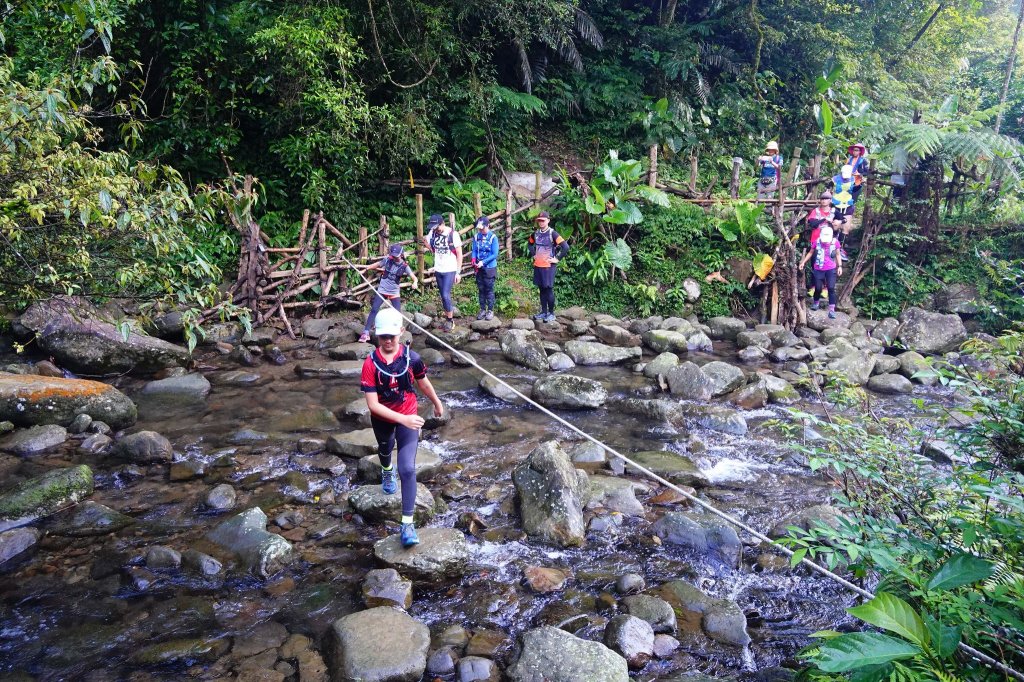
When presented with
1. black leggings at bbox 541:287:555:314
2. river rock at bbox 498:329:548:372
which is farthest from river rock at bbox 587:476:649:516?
black leggings at bbox 541:287:555:314

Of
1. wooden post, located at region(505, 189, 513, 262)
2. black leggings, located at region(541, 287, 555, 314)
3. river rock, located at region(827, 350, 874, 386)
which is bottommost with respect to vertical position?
river rock, located at region(827, 350, 874, 386)

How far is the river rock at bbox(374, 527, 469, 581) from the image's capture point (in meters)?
4.95

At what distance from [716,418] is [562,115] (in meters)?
13.6

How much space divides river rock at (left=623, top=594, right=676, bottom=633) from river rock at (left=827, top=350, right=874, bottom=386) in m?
6.80

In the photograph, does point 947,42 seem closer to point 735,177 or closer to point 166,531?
point 735,177

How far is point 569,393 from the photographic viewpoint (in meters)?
8.94

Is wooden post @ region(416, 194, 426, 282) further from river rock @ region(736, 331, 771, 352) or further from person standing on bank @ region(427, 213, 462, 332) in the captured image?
river rock @ region(736, 331, 771, 352)

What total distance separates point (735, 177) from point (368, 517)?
1214 centimetres

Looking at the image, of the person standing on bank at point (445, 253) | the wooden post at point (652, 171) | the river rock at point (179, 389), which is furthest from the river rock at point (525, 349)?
the wooden post at point (652, 171)

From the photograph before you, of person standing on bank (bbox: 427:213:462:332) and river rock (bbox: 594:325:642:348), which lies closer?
person standing on bank (bbox: 427:213:462:332)

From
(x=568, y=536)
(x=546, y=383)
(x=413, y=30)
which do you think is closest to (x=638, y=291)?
(x=546, y=383)

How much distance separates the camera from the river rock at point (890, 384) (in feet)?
33.3

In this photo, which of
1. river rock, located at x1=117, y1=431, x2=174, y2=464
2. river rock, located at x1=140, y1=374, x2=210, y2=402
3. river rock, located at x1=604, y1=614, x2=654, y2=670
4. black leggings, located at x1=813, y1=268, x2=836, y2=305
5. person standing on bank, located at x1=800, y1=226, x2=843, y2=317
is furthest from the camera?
black leggings, located at x1=813, y1=268, x2=836, y2=305

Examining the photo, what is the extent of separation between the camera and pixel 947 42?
20766 mm
